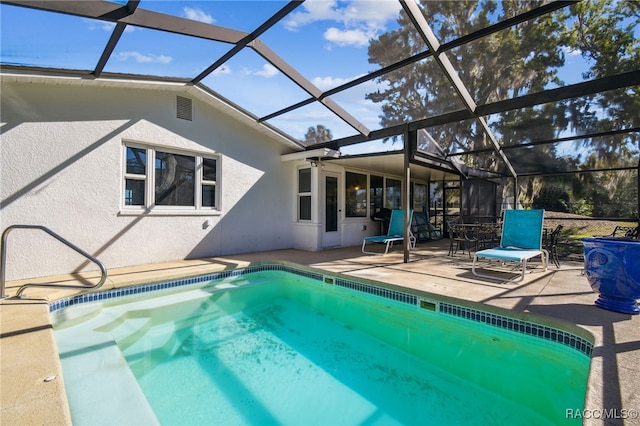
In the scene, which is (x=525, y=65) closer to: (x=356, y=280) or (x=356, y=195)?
(x=356, y=195)

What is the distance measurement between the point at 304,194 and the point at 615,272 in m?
6.69

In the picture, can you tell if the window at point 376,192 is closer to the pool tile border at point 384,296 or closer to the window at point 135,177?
the pool tile border at point 384,296

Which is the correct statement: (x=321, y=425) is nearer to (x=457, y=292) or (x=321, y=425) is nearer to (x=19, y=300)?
(x=457, y=292)

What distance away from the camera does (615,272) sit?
128 inches

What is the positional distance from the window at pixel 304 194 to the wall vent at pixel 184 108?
10.7 ft

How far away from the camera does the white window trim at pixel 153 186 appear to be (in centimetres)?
607

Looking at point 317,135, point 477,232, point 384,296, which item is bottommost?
point 384,296

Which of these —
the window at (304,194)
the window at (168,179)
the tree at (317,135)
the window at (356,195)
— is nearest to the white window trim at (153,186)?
the window at (168,179)

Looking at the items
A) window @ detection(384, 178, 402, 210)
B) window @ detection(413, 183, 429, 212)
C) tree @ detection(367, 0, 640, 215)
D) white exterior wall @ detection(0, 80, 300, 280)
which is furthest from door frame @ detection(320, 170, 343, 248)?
window @ detection(413, 183, 429, 212)

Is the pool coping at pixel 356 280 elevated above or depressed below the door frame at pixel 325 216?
below

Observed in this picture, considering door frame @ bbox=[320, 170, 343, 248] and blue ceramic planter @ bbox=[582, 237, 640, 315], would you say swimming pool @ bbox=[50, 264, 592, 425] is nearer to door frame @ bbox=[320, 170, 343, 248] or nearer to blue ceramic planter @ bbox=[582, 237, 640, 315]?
blue ceramic planter @ bbox=[582, 237, 640, 315]

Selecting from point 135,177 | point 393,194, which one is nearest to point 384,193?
point 393,194

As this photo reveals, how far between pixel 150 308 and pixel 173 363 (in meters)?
1.66

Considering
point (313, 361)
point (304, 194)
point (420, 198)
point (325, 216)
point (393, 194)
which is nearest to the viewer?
point (313, 361)
